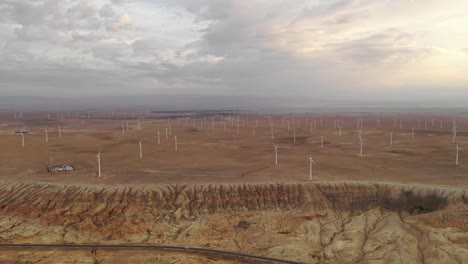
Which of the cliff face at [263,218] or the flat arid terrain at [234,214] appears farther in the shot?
the cliff face at [263,218]

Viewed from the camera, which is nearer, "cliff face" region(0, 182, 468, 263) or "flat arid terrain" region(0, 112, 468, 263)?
"flat arid terrain" region(0, 112, 468, 263)

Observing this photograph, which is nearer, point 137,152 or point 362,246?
point 362,246

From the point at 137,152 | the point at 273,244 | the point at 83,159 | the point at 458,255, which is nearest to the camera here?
the point at 458,255

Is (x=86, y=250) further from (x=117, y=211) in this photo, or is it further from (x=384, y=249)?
(x=384, y=249)

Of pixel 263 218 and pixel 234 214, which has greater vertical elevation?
pixel 234 214

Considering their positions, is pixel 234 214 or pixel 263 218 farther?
pixel 234 214

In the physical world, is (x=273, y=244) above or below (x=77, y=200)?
below

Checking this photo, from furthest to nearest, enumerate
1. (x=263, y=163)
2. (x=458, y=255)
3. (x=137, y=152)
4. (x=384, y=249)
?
(x=137, y=152)
(x=263, y=163)
(x=384, y=249)
(x=458, y=255)

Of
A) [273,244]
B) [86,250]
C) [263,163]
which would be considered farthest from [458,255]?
[263,163]
